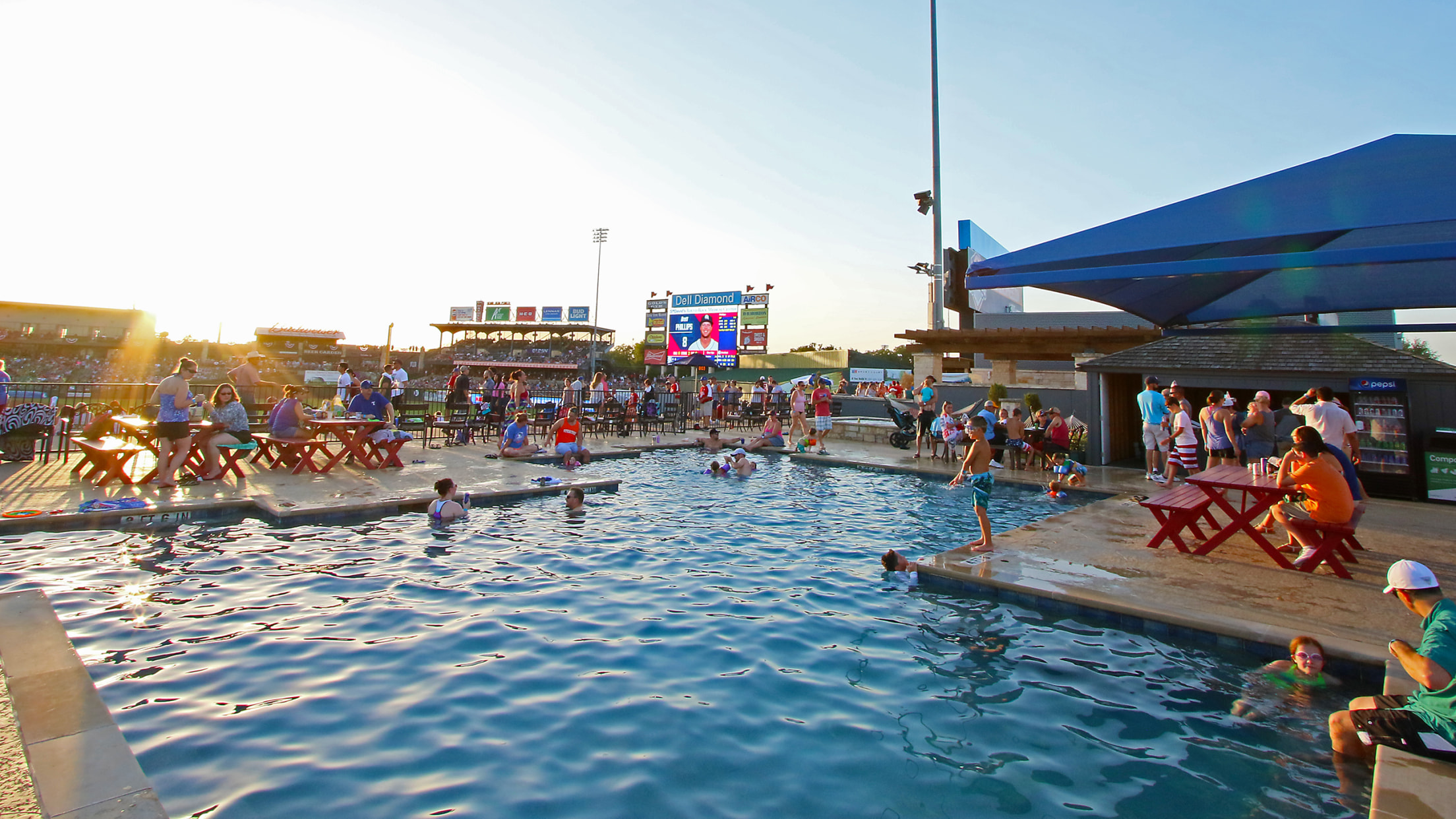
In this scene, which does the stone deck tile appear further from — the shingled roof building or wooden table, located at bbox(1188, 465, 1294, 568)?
the shingled roof building

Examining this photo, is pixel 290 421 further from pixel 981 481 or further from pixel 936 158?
pixel 936 158

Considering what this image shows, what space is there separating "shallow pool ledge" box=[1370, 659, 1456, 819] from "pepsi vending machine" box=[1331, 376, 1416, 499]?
985 centimetres

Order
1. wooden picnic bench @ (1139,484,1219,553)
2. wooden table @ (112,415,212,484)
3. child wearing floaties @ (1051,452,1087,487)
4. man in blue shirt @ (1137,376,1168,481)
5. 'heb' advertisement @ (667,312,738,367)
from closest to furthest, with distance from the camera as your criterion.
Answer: wooden picnic bench @ (1139,484,1219,553) → wooden table @ (112,415,212,484) → child wearing floaties @ (1051,452,1087,487) → man in blue shirt @ (1137,376,1168,481) → 'heb' advertisement @ (667,312,738,367)

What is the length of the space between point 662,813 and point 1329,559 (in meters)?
6.08

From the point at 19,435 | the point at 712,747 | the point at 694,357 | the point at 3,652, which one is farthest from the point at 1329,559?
the point at 694,357

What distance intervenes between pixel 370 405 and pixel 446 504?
15.1 feet

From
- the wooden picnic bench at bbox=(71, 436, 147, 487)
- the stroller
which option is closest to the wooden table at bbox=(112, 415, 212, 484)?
the wooden picnic bench at bbox=(71, 436, 147, 487)

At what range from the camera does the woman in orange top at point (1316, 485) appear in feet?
17.9

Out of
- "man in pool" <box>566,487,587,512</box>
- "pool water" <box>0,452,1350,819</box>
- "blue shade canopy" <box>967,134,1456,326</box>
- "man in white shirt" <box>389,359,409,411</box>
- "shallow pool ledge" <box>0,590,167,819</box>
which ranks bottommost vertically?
"pool water" <box>0,452,1350,819</box>

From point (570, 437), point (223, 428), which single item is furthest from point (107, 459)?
point (570, 437)

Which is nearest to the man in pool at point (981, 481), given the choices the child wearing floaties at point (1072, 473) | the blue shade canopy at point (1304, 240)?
the blue shade canopy at point (1304, 240)

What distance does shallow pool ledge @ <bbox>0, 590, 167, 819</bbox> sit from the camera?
241cm

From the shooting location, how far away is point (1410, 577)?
307 cm

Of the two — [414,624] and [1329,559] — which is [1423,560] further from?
[414,624]
